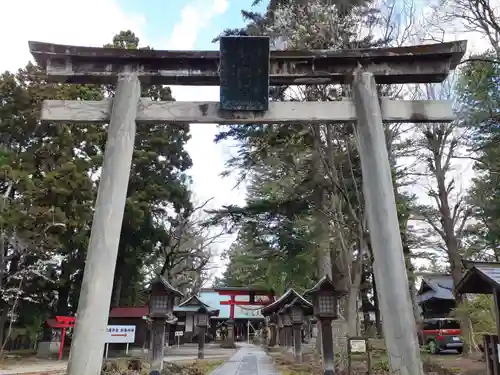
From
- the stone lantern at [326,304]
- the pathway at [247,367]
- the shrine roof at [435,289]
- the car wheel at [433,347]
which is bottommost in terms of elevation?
the pathway at [247,367]

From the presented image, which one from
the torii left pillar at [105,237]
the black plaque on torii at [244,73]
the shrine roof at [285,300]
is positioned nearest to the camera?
the torii left pillar at [105,237]

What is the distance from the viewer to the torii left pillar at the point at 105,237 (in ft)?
17.3

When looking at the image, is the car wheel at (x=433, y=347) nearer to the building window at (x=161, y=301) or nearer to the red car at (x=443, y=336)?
the red car at (x=443, y=336)

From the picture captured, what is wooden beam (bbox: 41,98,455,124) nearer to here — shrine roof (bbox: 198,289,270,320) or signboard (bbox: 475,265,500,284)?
signboard (bbox: 475,265,500,284)

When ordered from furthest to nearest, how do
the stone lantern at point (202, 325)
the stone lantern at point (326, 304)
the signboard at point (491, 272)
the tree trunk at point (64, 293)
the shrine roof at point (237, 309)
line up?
the shrine roof at point (237, 309), the tree trunk at point (64, 293), the stone lantern at point (202, 325), the stone lantern at point (326, 304), the signboard at point (491, 272)

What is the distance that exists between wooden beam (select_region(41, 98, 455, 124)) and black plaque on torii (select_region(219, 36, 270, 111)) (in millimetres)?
166

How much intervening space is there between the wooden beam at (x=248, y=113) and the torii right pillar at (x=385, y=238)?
12.5 inches

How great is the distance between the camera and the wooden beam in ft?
21.4

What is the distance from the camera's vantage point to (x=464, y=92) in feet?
38.1

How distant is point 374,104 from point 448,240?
41.5 ft

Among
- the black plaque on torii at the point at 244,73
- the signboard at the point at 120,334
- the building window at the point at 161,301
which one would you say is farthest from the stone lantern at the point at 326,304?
the signboard at the point at 120,334

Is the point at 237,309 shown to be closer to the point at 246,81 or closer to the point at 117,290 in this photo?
the point at 117,290

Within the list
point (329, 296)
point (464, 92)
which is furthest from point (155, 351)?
point (464, 92)

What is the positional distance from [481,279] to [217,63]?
6.17 m
